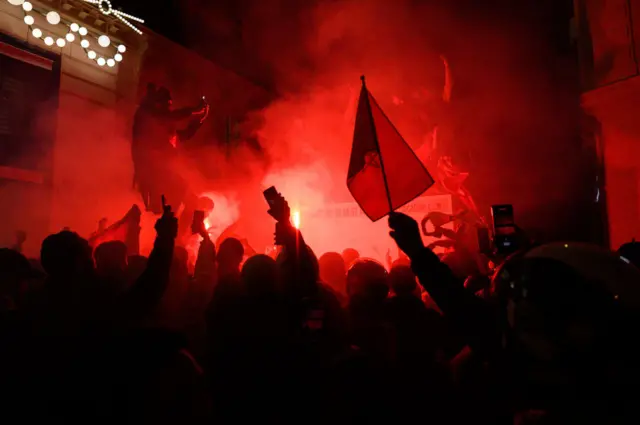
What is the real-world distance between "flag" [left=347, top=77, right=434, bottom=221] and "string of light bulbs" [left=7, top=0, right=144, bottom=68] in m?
6.01

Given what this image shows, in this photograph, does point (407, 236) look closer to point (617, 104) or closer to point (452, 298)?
point (452, 298)

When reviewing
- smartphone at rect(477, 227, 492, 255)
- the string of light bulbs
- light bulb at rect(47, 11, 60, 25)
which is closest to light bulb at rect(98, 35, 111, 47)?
the string of light bulbs

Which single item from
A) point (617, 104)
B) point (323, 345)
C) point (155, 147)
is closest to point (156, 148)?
point (155, 147)

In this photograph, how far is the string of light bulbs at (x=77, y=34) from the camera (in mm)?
6734

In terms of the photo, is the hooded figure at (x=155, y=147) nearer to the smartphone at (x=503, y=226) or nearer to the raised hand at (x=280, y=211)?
the raised hand at (x=280, y=211)

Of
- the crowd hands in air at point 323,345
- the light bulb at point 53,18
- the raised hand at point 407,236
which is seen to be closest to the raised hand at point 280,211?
the crowd hands in air at point 323,345

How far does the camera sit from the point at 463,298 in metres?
1.65

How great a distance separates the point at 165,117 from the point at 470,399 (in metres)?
5.80

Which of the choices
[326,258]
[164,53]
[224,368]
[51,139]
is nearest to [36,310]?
[224,368]

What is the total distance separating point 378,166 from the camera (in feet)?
10.2

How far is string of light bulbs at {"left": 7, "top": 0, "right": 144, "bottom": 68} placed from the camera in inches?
265

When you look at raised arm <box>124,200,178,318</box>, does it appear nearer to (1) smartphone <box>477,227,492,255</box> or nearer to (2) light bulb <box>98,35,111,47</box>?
(1) smartphone <box>477,227,492,255</box>

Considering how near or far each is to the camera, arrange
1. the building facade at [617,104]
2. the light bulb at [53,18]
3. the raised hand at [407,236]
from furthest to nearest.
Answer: the light bulb at [53,18], the building facade at [617,104], the raised hand at [407,236]

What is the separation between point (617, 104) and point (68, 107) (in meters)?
8.04
